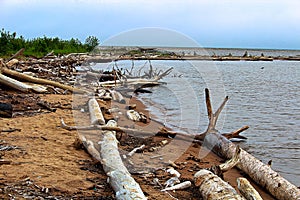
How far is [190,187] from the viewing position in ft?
19.5

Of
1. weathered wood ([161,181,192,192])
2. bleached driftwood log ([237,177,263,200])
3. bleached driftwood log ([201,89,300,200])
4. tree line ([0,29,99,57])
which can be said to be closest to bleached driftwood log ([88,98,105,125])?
bleached driftwood log ([201,89,300,200])

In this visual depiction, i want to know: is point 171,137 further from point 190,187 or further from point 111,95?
point 111,95

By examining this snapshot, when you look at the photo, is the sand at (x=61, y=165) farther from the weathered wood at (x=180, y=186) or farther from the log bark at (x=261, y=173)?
the log bark at (x=261, y=173)

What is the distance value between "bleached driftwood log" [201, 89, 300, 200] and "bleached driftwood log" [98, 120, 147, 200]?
2577mm

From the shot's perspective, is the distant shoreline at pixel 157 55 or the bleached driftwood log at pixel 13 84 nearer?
the bleached driftwood log at pixel 13 84

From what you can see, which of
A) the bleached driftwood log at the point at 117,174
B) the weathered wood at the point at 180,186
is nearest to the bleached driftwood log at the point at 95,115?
the bleached driftwood log at the point at 117,174

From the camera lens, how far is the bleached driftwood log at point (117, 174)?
4768 millimetres

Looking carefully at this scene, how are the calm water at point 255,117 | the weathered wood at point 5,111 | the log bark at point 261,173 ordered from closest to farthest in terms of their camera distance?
the log bark at point 261,173 → the weathered wood at point 5,111 → the calm water at point 255,117

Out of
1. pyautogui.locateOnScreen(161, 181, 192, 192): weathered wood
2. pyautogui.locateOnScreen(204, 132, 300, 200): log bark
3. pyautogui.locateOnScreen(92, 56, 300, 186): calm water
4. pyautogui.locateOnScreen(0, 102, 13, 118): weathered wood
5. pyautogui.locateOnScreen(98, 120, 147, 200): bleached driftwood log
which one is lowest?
pyautogui.locateOnScreen(92, 56, 300, 186): calm water

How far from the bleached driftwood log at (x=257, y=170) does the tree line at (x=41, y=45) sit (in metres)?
29.6

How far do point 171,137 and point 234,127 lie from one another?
349 centimetres

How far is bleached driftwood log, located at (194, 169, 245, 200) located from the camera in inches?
202

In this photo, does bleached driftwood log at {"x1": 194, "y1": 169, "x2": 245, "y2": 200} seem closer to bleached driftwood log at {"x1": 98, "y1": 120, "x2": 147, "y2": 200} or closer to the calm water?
bleached driftwood log at {"x1": 98, "y1": 120, "x2": 147, "y2": 200}

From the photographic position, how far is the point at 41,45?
43469 mm
